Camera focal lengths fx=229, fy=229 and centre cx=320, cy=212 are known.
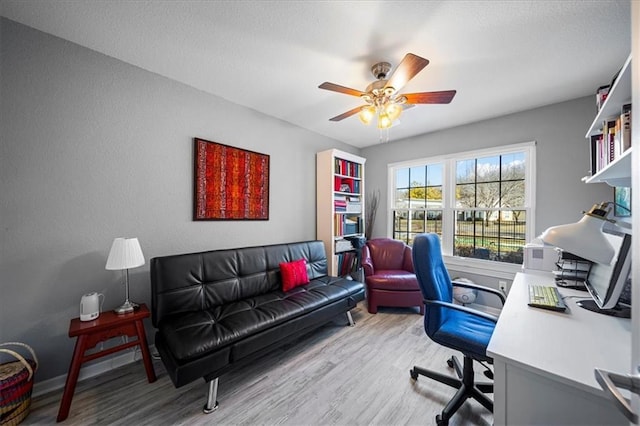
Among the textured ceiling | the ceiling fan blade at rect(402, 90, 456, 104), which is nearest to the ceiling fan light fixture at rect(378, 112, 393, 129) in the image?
the ceiling fan blade at rect(402, 90, 456, 104)

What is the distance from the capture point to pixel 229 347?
1.56m

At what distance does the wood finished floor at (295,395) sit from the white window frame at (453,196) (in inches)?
59.1

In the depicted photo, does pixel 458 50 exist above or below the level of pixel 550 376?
above

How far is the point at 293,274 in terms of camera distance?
8.40 ft

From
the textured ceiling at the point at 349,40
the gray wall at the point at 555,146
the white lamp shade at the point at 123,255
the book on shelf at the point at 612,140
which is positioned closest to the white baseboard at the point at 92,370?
the white lamp shade at the point at 123,255

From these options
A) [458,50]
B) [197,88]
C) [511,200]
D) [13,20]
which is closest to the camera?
[13,20]

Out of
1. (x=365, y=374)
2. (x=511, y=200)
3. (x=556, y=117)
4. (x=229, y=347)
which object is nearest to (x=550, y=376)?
(x=365, y=374)

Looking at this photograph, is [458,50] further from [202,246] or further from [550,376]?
[202,246]

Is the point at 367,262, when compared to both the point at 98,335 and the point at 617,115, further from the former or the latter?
the point at 98,335

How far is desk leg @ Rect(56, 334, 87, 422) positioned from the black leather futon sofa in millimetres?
394

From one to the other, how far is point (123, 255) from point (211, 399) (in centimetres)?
117

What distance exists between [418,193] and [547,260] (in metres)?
1.97

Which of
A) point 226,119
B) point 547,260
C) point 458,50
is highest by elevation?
point 458,50

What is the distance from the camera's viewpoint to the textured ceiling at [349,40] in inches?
55.5
